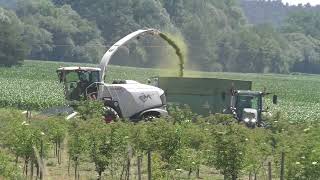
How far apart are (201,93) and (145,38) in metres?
55.9

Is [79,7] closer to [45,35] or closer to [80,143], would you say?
[45,35]

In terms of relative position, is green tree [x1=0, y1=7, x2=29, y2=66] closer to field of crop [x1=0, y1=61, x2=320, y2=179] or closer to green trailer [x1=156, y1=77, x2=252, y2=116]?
green trailer [x1=156, y1=77, x2=252, y2=116]

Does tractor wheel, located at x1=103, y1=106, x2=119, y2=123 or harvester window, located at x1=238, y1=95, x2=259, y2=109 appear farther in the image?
harvester window, located at x1=238, y1=95, x2=259, y2=109

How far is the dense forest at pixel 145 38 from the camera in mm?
80812

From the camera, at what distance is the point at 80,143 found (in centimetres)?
1423

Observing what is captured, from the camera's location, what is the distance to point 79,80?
74.5 ft

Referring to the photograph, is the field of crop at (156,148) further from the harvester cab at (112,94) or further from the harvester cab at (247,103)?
the harvester cab at (247,103)

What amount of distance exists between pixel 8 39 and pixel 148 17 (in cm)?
3857

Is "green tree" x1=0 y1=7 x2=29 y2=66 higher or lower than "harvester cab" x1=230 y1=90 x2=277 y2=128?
higher

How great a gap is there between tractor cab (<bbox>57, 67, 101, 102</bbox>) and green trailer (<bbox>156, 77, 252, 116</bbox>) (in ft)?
17.2

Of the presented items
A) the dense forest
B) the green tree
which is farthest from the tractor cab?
the green tree

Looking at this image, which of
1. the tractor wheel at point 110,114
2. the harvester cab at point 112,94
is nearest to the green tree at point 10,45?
the harvester cab at point 112,94

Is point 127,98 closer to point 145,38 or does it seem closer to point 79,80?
point 79,80

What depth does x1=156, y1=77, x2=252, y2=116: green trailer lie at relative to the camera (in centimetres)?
2659
